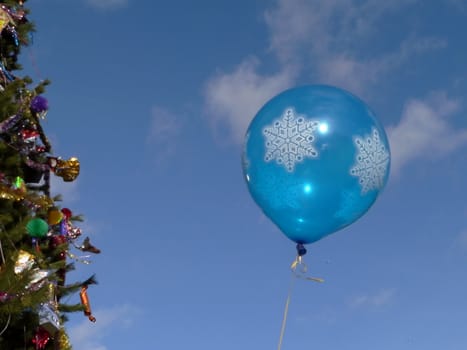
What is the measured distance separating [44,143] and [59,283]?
5.63 ft

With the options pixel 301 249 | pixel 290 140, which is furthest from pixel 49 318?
pixel 290 140

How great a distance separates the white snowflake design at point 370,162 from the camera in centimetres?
619

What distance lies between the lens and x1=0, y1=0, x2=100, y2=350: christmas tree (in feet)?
19.4

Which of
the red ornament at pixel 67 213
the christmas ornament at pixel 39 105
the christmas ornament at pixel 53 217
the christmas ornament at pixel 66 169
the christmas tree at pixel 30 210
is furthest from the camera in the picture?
the christmas ornament at pixel 66 169

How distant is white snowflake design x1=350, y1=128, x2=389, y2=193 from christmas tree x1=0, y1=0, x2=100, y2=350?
3.02 m

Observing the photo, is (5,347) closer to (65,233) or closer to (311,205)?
(65,233)

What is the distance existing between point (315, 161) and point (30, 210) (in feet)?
10.2

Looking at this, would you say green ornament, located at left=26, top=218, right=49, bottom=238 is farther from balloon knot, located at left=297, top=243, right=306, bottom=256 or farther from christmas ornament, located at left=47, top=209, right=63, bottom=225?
balloon knot, located at left=297, top=243, right=306, bottom=256

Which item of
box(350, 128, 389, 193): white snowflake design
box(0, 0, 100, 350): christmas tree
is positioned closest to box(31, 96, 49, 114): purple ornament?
box(0, 0, 100, 350): christmas tree

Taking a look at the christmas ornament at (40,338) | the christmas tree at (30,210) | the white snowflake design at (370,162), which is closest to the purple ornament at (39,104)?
the christmas tree at (30,210)

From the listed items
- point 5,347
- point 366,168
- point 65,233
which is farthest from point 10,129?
point 366,168

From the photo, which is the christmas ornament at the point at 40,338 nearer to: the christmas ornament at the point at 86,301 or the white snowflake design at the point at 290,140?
the christmas ornament at the point at 86,301

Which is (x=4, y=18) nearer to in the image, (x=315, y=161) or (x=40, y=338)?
(x=40, y=338)

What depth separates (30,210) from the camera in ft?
22.0
